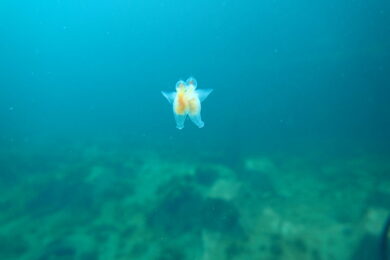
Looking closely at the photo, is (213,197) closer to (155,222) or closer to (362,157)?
(155,222)

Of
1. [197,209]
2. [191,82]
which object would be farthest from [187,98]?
[197,209]

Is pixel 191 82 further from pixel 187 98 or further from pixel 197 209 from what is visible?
pixel 197 209

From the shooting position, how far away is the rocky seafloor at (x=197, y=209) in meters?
7.77

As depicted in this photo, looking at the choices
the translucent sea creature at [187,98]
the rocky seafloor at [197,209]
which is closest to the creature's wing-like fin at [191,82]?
the translucent sea creature at [187,98]

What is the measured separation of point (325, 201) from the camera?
31.5 ft

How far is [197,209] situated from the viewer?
9.25 m

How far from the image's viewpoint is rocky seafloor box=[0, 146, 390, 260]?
777 cm

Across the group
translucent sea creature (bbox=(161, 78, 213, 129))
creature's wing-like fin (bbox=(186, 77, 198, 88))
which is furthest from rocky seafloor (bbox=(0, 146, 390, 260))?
creature's wing-like fin (bbox=(186, 77, 198, 88))

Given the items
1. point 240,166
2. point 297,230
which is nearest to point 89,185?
point 240,166

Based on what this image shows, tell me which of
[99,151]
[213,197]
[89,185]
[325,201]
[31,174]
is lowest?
[325,201]

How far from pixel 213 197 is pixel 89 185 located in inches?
187

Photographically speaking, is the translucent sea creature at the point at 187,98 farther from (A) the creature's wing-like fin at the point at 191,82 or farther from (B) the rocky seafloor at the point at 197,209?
(B) the rocky seafloor at the point at 197,209

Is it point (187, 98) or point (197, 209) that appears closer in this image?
point (187, 98)

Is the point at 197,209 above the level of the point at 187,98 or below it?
above
